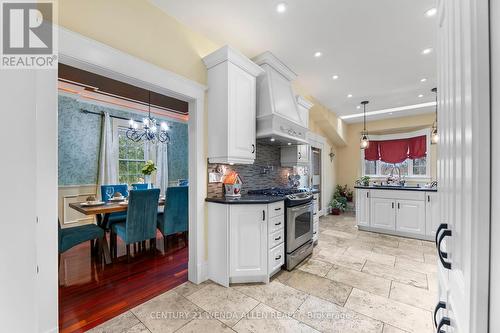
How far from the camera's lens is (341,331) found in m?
1.73

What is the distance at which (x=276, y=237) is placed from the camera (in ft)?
8.65

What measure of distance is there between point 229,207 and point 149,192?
52.6 inches

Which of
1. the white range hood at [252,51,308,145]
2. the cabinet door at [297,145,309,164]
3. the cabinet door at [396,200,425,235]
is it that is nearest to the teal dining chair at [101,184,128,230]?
the white range hood at [252,51,308,145]

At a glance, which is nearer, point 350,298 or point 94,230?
point 350,298

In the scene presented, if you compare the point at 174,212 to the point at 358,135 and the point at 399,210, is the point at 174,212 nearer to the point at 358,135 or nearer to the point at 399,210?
the point at 399,210

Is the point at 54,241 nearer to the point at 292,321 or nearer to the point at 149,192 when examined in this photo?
the point at 149,192

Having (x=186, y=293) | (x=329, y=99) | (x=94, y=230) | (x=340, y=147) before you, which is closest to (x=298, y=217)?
(x=186, y=293)

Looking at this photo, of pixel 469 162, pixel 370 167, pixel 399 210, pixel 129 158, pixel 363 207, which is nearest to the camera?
pixel 469 162

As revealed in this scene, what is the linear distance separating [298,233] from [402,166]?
557 centimetres

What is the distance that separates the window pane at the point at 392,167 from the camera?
6566 millimetres

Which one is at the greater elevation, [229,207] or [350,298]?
[229,207]

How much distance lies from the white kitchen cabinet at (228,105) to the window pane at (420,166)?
621cm

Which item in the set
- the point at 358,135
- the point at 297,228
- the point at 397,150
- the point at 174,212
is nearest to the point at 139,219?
the point at 174,212

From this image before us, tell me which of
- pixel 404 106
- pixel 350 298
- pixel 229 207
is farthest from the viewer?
pixel 404 106
